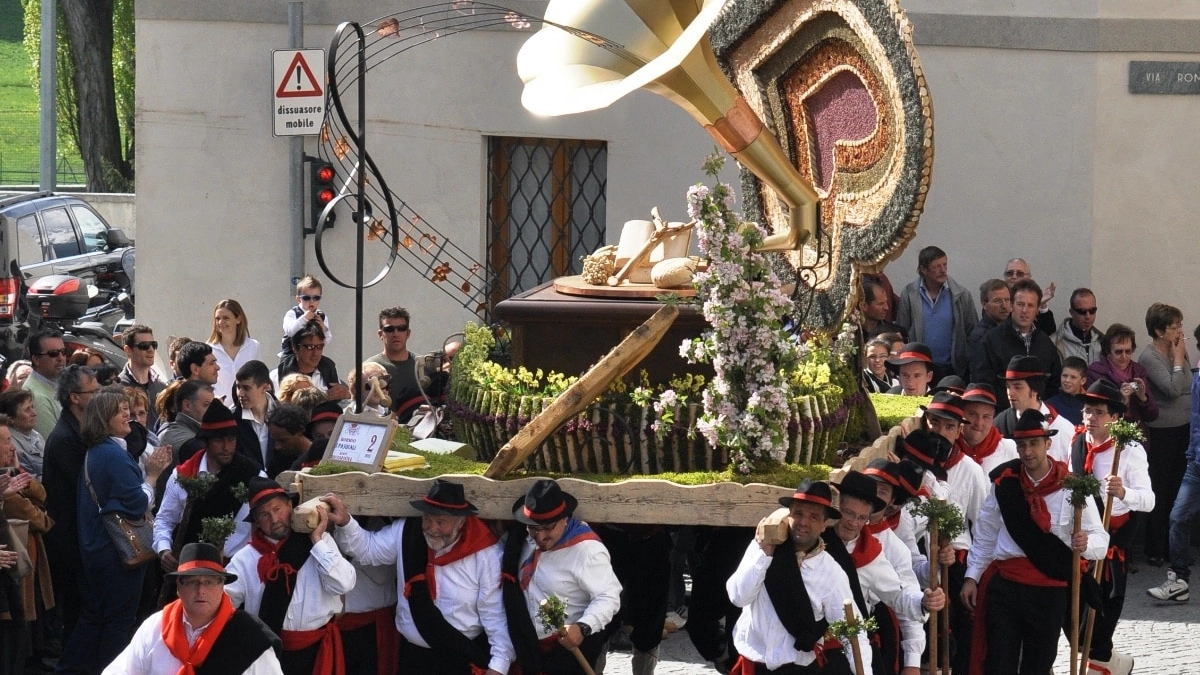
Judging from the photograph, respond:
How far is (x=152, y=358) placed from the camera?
36.0ft

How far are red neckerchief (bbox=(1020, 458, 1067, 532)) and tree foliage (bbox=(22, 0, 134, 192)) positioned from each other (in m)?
20.0

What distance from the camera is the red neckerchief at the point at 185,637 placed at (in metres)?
7.03

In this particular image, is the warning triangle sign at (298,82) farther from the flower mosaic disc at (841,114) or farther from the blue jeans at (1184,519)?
the blue jeans at (1184,519)

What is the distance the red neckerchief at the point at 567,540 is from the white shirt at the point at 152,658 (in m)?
1.29

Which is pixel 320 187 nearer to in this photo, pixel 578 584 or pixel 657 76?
pixel 657 76

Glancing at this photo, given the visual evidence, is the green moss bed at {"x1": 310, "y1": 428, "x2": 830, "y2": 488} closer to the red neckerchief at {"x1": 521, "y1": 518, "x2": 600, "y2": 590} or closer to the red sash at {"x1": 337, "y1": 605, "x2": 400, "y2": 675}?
the red neckerchief at {"x1": 521, "y1": 518, "x2": 600, "y2": 590}

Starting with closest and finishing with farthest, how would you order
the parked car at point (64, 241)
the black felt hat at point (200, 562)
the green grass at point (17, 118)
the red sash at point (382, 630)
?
the black felt hat at point (200, 562)
the red sash at point (382, 630)
the parked car at point (64, 241)
the green grass at point (17, 118)

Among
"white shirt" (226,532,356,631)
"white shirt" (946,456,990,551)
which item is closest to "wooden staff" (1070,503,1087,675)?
"white shirt" (946,456,990,551)

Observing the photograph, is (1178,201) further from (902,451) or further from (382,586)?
(382,586)

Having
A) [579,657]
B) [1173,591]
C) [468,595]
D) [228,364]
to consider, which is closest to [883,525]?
[579,657]

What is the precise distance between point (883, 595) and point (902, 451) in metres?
1.04

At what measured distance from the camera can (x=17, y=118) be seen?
43406 millimetres

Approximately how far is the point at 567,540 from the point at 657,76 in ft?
6.82

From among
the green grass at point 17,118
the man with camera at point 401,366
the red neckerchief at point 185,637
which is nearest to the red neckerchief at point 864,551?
the red neckerchief at point 185,637
